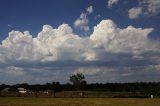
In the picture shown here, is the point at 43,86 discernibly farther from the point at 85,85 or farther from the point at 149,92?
the point at 149,92

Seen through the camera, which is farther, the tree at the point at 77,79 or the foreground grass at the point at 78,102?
the tree at the point at 77,79

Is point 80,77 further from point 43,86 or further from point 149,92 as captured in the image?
point 149,92

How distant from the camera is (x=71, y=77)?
6575 inches

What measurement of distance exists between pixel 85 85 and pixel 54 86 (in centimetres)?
1575

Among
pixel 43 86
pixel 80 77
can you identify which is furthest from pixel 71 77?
pixel 43 86

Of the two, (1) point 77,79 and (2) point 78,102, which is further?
(1) point 77,79

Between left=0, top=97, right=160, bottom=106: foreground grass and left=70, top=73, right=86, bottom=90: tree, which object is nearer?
left=0, top=97, right=160, bottom=106: foreground grass

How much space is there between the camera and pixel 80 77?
543 feet

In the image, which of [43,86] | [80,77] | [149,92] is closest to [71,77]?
[80,77]

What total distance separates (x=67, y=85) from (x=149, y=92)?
7716cm

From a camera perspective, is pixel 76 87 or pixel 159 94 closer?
pixel 159 94

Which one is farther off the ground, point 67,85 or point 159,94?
point 67,85

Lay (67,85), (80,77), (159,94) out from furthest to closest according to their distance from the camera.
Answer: (67,85), (80,77), (159,94)

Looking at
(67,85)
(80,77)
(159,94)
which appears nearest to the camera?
(159,94)
